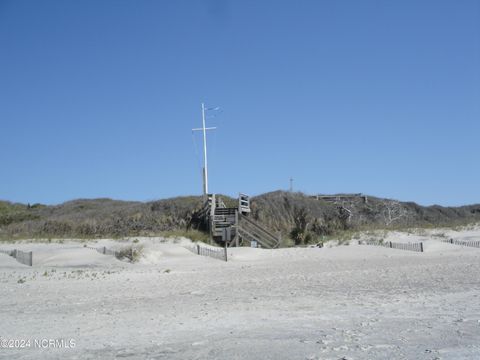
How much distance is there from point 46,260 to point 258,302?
13.6 m

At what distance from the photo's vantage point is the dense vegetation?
34.7m

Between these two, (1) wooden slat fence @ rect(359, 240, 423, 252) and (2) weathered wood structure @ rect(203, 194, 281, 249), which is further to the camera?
(2) weathered wood structure @ rect(203, 194, 281, 249)

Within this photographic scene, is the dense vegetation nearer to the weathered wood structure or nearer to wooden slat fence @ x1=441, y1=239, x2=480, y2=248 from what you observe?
the weathered wood structure

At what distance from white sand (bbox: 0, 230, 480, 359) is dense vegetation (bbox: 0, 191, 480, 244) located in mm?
12307

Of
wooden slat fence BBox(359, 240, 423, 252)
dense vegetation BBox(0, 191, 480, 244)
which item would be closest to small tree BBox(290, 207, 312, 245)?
dense vegetation BBox(0, 191, 480, 244)

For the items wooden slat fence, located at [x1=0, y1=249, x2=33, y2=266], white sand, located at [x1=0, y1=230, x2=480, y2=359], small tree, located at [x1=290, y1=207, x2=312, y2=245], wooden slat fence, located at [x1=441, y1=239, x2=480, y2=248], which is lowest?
white sand, located at [x1=0, y1=230, x2=480, y2=359]

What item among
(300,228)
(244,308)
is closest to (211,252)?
(300,228)

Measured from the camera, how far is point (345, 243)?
2867cm

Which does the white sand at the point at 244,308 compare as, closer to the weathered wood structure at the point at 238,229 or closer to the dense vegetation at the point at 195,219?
the weathered wood structure at the point at 238,229

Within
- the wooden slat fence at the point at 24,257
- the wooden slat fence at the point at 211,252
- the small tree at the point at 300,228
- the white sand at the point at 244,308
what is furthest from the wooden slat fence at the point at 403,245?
the wooden slat fence at the point at 24,257

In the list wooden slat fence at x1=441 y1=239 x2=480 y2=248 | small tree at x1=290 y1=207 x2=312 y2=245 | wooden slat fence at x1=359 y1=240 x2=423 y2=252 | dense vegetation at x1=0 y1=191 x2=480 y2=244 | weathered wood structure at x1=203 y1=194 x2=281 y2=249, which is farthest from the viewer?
dense vegetation at x1=0 y1=191 x2=480 y2=244

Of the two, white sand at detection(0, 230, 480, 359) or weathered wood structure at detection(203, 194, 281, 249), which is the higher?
weathered wood structure at detection(203, 194, 281, 249)

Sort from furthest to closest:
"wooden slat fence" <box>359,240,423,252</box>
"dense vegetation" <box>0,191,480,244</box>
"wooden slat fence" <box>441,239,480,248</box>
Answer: "dense vegetation" <box>0,191,480,244</box>, "wooden slat fence" <box>441,239,480,248</box>, "wooden slat fence" <box>359,240,423,252</box>

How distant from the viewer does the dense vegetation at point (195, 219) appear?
3469 centimetres
